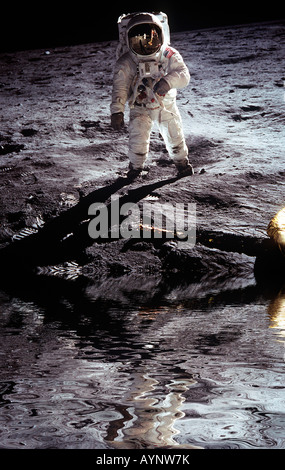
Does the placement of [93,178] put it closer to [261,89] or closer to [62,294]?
[62,294]

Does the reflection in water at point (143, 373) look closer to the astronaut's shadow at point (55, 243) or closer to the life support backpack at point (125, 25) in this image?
the astronaut's shadow at point (55, 243)

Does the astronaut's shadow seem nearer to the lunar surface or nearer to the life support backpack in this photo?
the lunar surface

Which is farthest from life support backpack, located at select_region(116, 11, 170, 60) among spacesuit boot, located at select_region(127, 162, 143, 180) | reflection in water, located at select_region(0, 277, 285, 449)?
reflection in water, located at select_region(0, 277, 285, 449)

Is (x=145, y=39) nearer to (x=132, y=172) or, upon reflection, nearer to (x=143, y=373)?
(x=132, y=172)

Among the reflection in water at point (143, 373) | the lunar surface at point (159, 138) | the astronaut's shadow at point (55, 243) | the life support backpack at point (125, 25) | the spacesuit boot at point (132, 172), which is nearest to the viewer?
the reflection in water at point (143, 373)

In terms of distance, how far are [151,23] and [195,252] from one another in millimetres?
1266

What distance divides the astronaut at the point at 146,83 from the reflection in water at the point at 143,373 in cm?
145

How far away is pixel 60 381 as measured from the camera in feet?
3.37

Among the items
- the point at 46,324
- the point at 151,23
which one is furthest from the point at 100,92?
the point at 46,324

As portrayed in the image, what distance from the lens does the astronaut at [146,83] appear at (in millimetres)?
2742

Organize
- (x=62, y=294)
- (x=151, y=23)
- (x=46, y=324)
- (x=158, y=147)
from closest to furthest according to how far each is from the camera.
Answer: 1. (x=46, y=324)
2. (x=62, y=294)
3. (x=151, y=23)
4. (x=158, y=147)
